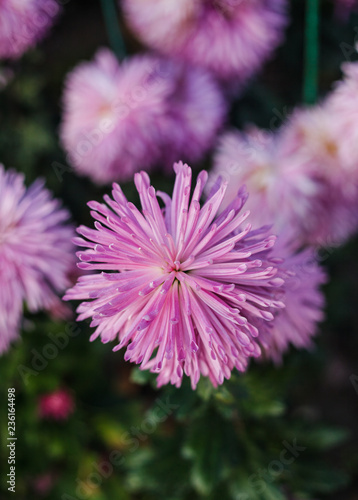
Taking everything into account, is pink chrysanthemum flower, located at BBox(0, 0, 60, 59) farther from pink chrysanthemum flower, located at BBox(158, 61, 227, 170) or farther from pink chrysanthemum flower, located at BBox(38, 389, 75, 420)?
pink chrysanthemum flower, located at BBox(38, 389, 75, 420)

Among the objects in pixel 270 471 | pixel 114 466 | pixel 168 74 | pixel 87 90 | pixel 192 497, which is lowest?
pixel 114 466

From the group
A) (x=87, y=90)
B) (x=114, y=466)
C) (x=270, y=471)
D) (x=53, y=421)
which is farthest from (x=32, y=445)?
(x=87, y=90)

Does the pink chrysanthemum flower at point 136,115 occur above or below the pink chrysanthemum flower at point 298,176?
below

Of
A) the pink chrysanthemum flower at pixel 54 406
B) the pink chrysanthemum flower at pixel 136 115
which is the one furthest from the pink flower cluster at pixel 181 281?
the pink chrysanthemum flower at pixel 54 406

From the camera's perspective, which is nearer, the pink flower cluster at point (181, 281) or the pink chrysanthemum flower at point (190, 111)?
the pink flower cluster at point (181, 281)

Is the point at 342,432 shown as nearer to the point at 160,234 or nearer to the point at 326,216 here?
the point at 326,216

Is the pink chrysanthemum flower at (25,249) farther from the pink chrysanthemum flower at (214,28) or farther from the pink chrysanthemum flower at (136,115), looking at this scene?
the pink chrysanthemum flower at (214,28)
